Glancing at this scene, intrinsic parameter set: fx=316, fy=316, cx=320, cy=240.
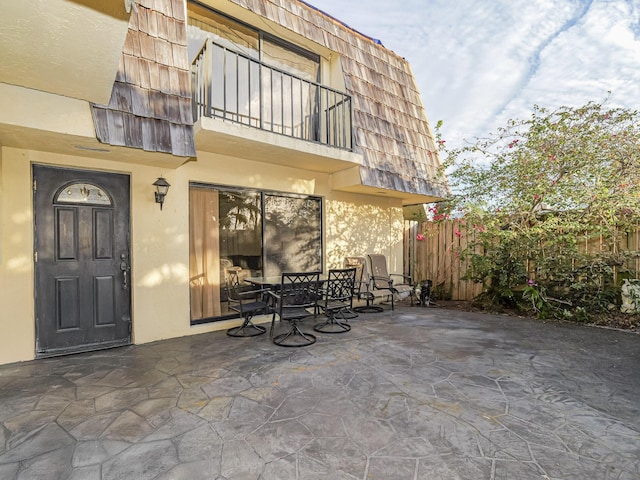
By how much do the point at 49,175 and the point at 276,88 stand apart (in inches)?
145

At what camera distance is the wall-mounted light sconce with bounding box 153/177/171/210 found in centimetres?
430

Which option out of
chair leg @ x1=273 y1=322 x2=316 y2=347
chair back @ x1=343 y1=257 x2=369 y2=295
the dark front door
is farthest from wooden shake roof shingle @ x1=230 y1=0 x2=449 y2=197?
the dark front door

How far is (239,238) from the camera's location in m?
5.23

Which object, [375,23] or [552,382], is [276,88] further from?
[552,382]

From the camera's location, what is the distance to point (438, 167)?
7.31 metres

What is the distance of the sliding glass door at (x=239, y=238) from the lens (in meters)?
4.85

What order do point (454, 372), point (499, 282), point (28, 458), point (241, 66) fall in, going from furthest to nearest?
point (499, 282)
point (241, 66)
point (454, 372)
point (28, 458)

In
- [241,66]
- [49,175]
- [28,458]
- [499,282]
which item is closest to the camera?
[28,458]

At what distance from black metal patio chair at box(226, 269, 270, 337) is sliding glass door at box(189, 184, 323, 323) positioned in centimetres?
11

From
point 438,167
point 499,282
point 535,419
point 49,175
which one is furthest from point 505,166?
point 49,175

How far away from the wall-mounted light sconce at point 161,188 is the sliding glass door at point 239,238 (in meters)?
0.45

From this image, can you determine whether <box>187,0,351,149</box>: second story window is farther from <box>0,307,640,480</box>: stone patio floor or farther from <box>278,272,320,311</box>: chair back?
<box>0,307,640,480</box>: stone patio floor

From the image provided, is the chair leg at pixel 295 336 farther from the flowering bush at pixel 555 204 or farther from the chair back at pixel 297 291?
the flowering bush at pixel 555 204

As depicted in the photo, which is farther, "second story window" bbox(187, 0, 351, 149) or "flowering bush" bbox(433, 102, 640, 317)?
"flowering bush" bbox(433, 102, 640, 317)
